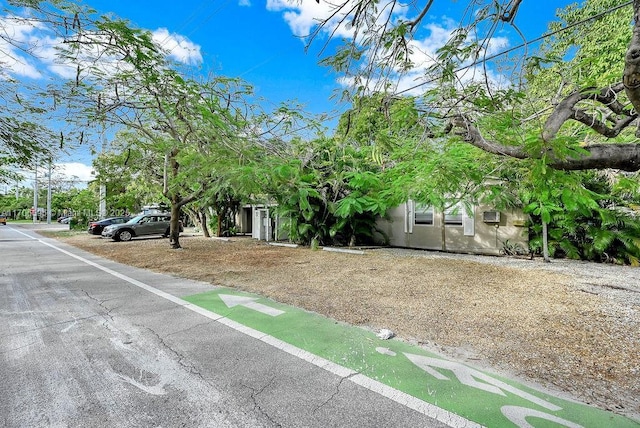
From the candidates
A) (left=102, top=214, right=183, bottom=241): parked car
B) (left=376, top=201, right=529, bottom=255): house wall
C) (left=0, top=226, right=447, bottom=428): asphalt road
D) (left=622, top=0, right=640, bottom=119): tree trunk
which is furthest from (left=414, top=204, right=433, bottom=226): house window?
(left=102, top=214, right=183, bottom=241): parked car

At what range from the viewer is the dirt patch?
9.86 feet

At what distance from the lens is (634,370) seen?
2.98 meters

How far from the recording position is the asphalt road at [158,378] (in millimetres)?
2268

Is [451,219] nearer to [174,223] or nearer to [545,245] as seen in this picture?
[545,245]

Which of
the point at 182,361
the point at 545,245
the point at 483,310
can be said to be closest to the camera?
the point at 182,361

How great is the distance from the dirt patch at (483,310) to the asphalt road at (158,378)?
4.73ft

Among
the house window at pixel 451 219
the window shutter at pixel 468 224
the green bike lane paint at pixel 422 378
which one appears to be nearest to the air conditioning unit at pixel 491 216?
the window shutter at pixel 468 224

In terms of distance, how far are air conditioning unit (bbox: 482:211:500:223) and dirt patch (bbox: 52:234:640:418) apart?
2.59 metres

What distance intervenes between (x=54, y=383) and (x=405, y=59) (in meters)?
4.60

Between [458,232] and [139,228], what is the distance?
53.9 feet

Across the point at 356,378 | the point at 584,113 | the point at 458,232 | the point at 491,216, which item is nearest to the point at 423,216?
the point at 458,232

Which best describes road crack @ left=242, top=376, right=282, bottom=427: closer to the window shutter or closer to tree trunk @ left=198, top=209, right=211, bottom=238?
the window shutter

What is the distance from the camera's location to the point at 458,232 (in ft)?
39.3

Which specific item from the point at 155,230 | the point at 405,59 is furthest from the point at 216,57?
the point at 155,230
